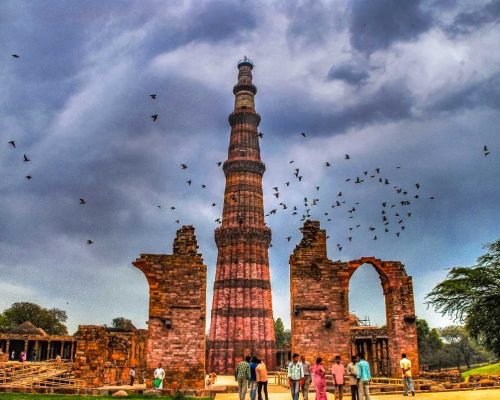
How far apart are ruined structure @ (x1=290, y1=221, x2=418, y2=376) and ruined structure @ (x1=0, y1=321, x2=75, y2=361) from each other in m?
29.1

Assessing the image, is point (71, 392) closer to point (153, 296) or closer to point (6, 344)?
point (153, 296)

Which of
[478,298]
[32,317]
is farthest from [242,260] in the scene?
[32,317]

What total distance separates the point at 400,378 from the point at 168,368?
24.3 feet

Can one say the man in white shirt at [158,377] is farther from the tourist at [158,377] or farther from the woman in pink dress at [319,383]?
the woman in pink dress at [319,383]

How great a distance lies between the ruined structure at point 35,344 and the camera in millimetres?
40219

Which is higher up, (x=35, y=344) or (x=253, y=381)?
(x=35, y=344)

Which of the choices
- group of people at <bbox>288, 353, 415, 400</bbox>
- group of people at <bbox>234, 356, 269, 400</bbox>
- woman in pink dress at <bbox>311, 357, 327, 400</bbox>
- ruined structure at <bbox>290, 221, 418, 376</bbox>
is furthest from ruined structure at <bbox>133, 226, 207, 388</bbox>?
woman in pink dress at <bbox>311, 357, 327, 400</bbox>

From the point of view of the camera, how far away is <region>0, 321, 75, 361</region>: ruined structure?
4022 centimetres

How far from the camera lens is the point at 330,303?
16.3 m

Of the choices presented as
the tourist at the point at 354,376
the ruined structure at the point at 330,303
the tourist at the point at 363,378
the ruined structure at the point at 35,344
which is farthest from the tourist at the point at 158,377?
the ruined structure at the point at 35,344

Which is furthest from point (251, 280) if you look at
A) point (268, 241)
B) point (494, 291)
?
point (494, 291)

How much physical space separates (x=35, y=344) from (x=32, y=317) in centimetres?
2240

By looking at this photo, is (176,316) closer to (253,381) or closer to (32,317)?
(253,381)

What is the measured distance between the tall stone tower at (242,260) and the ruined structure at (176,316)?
19.5 meters
